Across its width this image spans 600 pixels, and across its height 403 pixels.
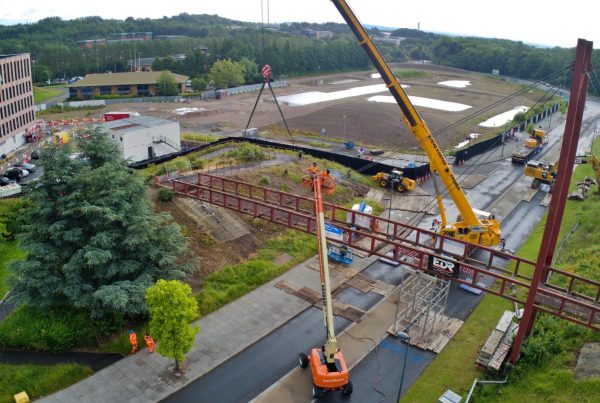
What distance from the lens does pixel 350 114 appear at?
7912 centimetres

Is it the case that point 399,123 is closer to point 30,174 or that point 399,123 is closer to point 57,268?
point 30,174

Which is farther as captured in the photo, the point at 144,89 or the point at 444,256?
the point at 144,89

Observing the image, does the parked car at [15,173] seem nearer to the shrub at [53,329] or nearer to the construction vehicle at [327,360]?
the shrub at [53,329]

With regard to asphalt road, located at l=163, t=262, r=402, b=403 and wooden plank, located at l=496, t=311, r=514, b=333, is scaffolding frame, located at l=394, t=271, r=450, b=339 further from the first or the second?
wooden plank, located at l=496, t=311, r=514, b=333

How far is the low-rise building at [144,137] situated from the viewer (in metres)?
43.6

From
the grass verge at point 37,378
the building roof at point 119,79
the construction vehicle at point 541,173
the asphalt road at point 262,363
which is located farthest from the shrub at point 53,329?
the building roof at point 119,79

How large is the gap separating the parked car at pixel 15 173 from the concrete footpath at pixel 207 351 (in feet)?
104

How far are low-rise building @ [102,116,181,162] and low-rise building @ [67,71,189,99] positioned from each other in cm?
5188

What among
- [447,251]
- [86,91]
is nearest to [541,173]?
[447,251]

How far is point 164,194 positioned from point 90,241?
33.3 ft

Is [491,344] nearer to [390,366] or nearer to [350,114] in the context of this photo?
[390,366]

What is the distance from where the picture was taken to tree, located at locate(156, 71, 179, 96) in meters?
95.1

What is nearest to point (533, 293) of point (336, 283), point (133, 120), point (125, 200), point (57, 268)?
point (336, 283)

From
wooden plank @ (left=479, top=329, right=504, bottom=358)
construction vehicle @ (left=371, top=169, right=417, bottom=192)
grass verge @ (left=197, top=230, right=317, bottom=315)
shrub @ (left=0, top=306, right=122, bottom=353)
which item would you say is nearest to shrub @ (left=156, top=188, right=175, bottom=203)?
grass verge @ (left=197, top=230, right=317, bottom=315)
